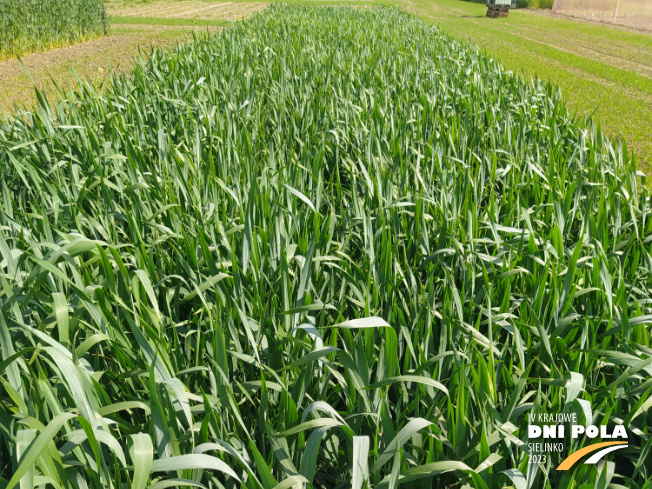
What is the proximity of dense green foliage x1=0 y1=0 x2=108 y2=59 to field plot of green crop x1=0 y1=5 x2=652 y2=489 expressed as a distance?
10.9 m

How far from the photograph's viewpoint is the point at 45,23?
1281cm

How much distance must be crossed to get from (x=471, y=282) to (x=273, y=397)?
75cm

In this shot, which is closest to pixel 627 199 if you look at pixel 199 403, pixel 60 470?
pixel 199 403

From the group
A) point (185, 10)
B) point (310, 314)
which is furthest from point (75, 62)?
point (185, 10)

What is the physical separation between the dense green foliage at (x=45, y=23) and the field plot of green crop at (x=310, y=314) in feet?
35.8

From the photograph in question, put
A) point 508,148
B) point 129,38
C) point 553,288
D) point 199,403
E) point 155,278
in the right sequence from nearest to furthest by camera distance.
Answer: point 199,403 → point 553,288 → point 155,278 → point 508,148 → point 129,38

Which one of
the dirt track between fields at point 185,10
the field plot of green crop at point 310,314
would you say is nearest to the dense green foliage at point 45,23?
the dirt track between fields at point 185,10

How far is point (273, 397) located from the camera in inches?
49.2

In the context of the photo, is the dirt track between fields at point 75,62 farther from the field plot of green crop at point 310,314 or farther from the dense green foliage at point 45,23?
the field plot of green crop at point 310,314

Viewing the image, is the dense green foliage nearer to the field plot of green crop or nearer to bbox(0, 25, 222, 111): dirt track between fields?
bbox(0, 25, 222, 111): dirt track between fields

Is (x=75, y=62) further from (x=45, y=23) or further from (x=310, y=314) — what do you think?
(x=310, y=314)

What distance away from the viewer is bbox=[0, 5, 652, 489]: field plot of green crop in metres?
1.00

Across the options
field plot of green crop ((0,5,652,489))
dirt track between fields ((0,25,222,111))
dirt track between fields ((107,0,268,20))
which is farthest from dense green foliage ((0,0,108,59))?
field plot of green crop ((0,5,652,489))

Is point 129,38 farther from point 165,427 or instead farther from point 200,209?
point 165,427
